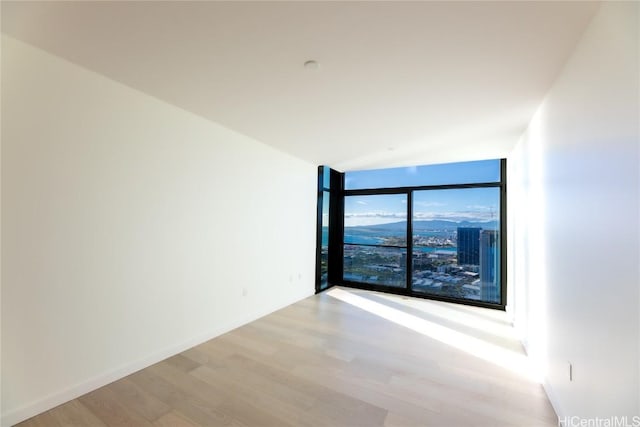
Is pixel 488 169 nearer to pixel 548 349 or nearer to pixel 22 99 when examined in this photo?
pixel 548 349

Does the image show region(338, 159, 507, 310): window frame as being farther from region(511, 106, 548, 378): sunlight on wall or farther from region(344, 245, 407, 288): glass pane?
region(511, 106, 548, 378): sunlight on wall

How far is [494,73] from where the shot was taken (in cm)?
199

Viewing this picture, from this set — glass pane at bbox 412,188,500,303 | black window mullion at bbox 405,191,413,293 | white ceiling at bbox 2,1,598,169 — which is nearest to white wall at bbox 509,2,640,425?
white ceiling at bbox 2,1,598,169

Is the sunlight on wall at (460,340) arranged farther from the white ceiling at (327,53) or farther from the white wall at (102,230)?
the white ceiling at (327,53)

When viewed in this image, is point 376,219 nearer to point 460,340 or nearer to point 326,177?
point 326,177

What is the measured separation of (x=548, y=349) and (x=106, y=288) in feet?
11.6

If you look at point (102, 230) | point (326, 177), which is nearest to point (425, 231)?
point (326, 177)

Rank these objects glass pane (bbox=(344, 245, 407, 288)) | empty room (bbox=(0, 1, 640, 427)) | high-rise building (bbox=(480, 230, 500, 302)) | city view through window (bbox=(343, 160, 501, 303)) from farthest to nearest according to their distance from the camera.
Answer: glass pane (bbox=(344, 245, 407, 288)), city view through window (bbox=(343, 160, 501, 303)), high-rise building (bbox=(480, 230, 500, 302)), empty room (bbox=(0, 1, 640, 427))


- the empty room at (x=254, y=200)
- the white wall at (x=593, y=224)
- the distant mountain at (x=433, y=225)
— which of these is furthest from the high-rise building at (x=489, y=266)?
the white wall at (x=593, y=224)

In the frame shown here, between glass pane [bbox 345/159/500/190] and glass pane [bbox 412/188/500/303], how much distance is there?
195 mm

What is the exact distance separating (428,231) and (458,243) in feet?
1.74

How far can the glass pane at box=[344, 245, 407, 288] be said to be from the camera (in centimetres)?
Result: 529

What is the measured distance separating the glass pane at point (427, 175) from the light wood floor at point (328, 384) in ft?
8.00

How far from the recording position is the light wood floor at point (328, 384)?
1.87 metres
